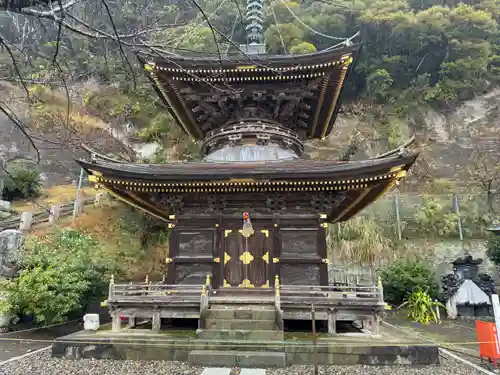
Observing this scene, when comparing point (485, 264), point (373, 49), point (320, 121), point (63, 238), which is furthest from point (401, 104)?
point (63, 238)

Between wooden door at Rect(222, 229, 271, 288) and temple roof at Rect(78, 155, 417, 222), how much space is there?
34.6 inches

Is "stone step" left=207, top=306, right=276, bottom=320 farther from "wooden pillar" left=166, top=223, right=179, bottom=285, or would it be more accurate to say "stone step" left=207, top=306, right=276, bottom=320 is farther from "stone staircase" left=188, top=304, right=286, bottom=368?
"wooden pillar" left=166, top=223, right=179, bottom=285

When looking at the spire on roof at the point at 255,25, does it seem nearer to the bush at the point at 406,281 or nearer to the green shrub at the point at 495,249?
the bush at the point at 406,281

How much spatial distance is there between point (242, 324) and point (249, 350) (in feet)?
2.88

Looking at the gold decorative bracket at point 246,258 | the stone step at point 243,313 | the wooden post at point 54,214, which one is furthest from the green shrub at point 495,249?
the wooden post at point 54,214

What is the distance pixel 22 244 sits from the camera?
53.1 ft

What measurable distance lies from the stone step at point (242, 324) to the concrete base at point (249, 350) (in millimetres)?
537

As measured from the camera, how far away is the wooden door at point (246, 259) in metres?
10.2

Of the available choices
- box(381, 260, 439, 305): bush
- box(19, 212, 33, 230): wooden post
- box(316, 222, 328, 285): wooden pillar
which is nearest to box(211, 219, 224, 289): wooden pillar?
box(316, 222, 328, 285): wooden pillar

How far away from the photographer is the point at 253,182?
371 inches

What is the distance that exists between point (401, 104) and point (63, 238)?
32.6 metres

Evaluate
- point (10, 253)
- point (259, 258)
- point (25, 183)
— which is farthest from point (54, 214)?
point (259, 258)

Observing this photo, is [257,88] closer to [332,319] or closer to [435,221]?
[332,319]

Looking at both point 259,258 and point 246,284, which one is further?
point 259,258
